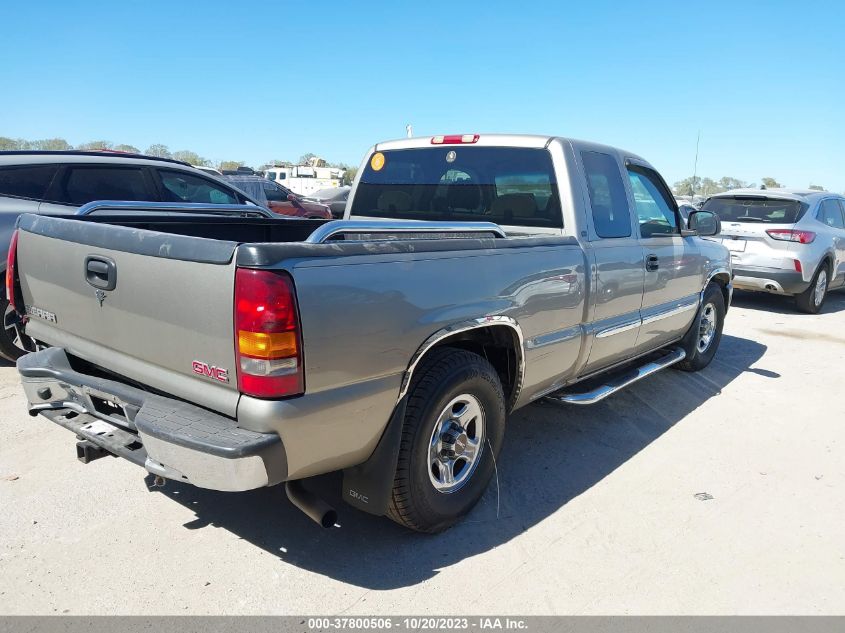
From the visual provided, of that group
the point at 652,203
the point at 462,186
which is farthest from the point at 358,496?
the point at 652,203

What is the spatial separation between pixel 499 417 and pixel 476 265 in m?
0.87

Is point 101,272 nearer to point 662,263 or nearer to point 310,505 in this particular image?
point 310,505

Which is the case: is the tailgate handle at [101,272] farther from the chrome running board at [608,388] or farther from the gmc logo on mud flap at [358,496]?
the chrome running board at [608,388]

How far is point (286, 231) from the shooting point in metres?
4.48

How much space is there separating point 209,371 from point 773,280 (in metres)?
8.72

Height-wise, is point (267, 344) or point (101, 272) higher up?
point (101, 272)

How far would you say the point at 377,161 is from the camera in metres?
4.79

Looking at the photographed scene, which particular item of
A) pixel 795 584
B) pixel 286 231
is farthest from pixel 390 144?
pixel 795 584

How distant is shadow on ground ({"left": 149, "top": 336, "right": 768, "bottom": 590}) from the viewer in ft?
9.34

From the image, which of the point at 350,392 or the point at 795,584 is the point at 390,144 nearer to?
the point at 350,392

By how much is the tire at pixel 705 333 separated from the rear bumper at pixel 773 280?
342cm

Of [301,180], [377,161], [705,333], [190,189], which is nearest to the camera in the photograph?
[377,161]

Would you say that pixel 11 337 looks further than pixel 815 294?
No

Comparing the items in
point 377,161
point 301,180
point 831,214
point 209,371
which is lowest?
point 209,371
